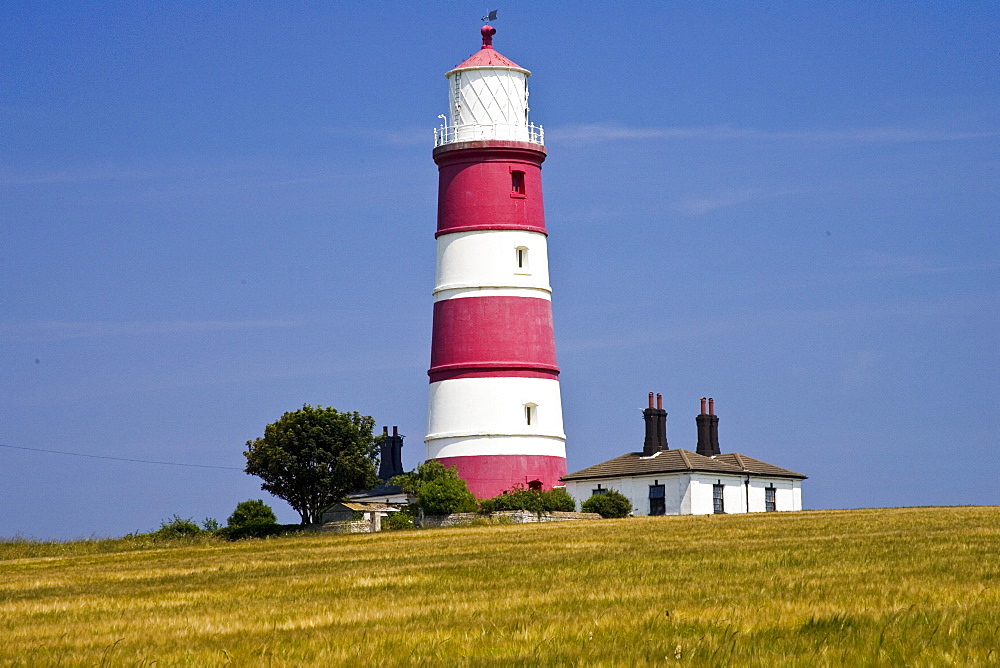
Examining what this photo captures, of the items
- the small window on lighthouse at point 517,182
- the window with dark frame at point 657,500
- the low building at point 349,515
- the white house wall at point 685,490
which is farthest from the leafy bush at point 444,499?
the small window on lighthouse at point 517,182

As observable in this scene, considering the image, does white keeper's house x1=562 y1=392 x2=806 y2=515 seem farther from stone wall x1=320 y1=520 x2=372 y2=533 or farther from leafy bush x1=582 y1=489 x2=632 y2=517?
stone wall x1=320 y1=520 x2=372 y2=533

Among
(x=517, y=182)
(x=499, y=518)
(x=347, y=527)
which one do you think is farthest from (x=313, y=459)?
(x=517, y=182)

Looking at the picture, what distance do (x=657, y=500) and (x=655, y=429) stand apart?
458 centimetres

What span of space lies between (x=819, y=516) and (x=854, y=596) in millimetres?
26518

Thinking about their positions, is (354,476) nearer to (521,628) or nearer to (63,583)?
(63,583)

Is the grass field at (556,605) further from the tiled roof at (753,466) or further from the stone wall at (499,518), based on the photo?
the tiled roof at (753,466)

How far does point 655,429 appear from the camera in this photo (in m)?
64.9

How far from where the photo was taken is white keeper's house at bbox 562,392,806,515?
60438 millimetres

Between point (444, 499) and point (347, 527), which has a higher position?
Answer: point (444, 499)

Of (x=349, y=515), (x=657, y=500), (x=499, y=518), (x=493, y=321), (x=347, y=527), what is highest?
(x=493, y=321)

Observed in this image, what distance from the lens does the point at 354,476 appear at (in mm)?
55719

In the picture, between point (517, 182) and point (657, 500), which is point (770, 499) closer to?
point (657, 500)

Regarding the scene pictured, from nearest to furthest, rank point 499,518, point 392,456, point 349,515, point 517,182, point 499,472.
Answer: point 499,518, point 499,472, point 517,182, point 349,515, point 392,456

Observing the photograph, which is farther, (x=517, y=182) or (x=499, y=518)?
(x=517, y=182)
